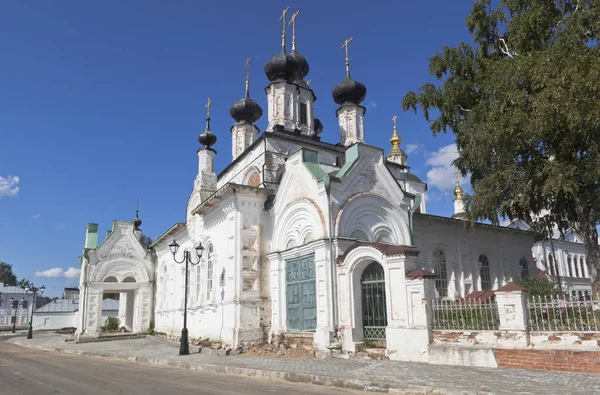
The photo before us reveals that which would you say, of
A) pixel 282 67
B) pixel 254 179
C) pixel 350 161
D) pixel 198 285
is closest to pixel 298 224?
pixel 350 161

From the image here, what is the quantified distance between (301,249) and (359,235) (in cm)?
190

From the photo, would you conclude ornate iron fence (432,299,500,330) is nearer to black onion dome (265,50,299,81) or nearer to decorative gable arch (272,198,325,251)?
decorative gable arch (272,198,325,251)

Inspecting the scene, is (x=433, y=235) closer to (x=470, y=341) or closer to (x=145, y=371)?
(x=470, y=341)

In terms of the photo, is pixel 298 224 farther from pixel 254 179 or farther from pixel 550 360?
pixel 550 360

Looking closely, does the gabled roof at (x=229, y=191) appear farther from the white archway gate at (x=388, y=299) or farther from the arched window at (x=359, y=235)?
the white archway gate at (x=388, y=299)

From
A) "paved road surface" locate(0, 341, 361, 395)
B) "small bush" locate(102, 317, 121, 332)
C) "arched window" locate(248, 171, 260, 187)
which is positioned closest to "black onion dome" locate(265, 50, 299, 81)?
"arched window" locate(248, 171, 260, 187)

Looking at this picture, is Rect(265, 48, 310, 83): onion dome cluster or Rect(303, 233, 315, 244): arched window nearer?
Rect(303, 233, 315, 244): arched window

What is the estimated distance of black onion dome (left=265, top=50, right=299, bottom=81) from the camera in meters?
22.3

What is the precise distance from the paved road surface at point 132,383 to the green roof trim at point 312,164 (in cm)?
669

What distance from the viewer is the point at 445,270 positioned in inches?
A: 795

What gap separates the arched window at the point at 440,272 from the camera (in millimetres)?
19812

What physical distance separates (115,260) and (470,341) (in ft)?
68.3

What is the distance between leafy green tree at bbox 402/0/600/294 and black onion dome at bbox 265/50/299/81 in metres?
7.53

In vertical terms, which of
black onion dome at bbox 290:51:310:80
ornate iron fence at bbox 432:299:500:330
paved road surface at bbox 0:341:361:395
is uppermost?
black onion dome at bbox 290:51:310:80
